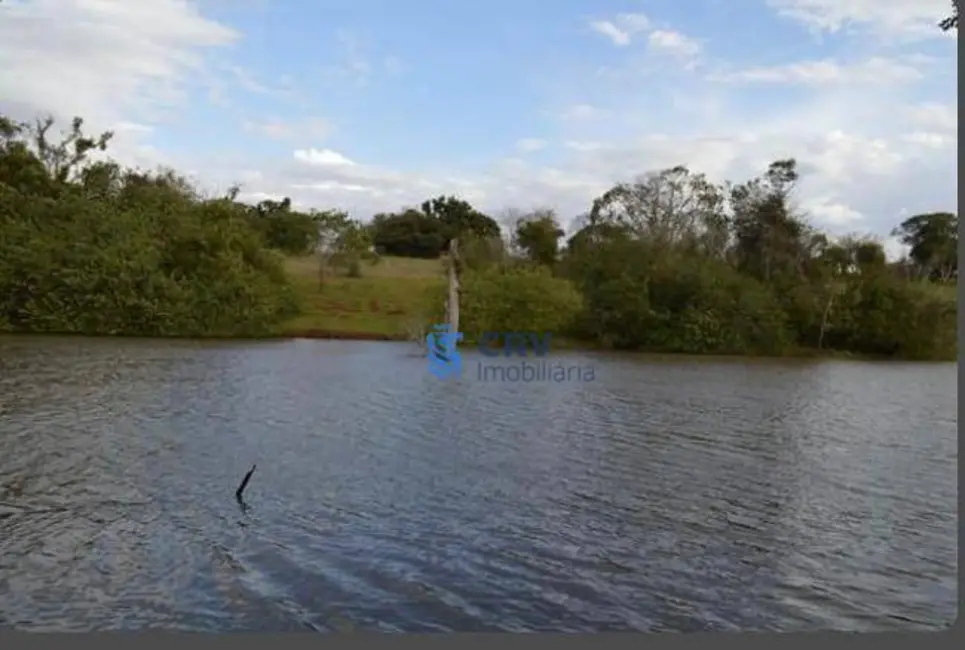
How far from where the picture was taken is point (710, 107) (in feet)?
48.5

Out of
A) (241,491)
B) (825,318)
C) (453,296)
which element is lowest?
(241,491)

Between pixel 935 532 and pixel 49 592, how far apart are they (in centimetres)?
570

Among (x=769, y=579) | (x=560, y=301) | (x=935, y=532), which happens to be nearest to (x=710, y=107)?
(x=560, y=301)

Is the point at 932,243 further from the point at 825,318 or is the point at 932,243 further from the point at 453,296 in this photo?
the point at 453,296

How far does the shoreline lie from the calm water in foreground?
766 centimetres

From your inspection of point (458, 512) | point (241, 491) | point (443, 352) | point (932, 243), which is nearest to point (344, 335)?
point (443, 352)

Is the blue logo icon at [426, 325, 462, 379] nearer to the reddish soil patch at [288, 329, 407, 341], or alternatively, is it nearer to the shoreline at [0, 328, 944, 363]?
the shoreline at [0, 328, 944, 363]

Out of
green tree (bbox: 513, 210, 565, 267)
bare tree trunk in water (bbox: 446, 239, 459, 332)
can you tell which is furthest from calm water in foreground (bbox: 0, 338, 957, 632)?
green tree (bbox: 513, 210, 565, 267)

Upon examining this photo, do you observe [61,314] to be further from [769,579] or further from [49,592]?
[769,579]

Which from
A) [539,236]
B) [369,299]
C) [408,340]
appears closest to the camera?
[408,340]

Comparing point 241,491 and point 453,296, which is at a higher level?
point 453,296

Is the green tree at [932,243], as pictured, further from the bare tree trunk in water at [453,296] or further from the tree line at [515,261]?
the bare tree trunk in water at [453,296]

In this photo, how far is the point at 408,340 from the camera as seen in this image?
20.4m

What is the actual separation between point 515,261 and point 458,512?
15832 mm
